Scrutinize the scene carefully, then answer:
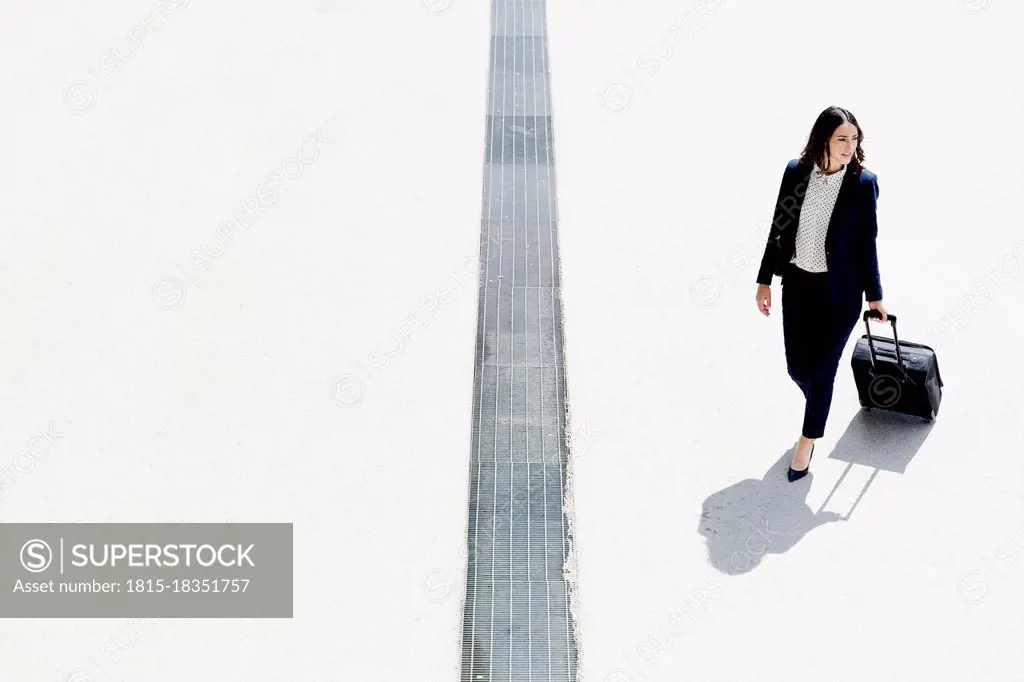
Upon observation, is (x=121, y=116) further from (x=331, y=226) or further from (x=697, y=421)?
(x=697, y=421)

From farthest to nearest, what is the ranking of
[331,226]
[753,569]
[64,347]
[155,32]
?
[155,32], [331,226], [64,347], [753,569]

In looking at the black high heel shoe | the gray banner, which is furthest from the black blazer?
the gray banner

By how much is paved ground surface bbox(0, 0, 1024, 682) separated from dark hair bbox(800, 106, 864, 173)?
129 cm

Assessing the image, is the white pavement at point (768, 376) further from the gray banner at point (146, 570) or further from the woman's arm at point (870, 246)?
the gray banner at point (146, 570)

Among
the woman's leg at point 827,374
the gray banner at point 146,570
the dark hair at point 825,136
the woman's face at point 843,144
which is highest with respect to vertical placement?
the dark hair at point 825,136

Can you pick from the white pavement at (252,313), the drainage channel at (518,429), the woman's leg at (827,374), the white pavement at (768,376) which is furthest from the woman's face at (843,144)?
the white pavement at (252,313)

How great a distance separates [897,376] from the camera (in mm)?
4793

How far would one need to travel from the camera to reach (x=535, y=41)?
8953 mm

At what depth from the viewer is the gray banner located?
4.20m

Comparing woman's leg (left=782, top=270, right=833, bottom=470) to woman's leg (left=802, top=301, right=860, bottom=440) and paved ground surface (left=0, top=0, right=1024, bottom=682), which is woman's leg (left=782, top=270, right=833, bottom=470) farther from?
paved ground surface (left=0, top=0, right=1024, bottom=682)

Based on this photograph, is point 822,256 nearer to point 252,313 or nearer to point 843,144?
point 843,144

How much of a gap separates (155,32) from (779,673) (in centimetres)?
712

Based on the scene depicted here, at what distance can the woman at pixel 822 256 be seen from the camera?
4180mm

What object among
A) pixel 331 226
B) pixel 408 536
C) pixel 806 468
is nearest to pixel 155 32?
pixel 331 226
